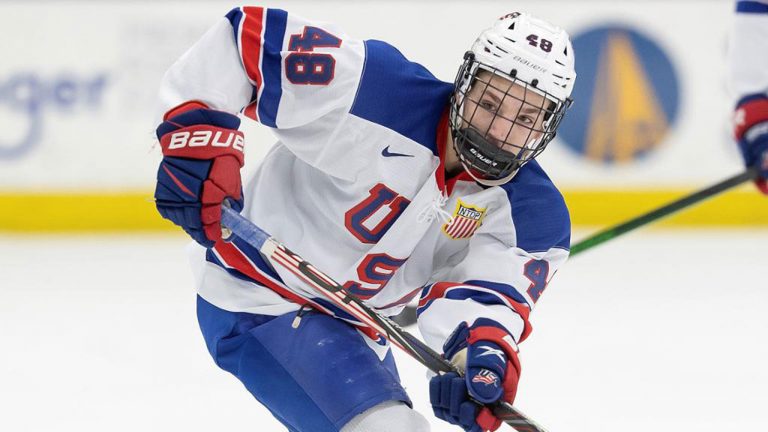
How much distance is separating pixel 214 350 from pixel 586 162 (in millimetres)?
3489

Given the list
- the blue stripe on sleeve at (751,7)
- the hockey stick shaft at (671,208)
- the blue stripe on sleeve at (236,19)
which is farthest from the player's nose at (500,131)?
the blue stripe on sleeve at (751,7)

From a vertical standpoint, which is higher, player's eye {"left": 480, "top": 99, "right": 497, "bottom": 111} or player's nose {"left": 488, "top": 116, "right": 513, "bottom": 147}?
player's eye {"left": 480, "top": 99, "right": 497, "bottom": 111}

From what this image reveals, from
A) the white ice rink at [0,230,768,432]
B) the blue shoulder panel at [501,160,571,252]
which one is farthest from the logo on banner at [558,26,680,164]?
the blue shoulder panel at [501,160,571,252]

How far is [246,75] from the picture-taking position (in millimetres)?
2082

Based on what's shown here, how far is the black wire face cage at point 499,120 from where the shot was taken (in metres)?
2.01

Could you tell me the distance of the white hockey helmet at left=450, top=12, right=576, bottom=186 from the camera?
6.61 ft

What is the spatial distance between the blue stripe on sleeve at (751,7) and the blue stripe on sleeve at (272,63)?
3.76 ft

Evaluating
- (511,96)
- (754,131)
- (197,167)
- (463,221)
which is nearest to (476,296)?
(463,221)

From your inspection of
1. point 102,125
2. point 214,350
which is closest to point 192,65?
point 214,350

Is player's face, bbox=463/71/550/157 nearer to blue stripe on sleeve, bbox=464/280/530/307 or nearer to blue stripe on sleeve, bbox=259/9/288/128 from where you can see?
blue stripe on sleeve, bbox=464/280/530/307

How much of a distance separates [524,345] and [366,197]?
178cm

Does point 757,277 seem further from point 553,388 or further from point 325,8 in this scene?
point 325,8

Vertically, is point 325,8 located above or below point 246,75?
below

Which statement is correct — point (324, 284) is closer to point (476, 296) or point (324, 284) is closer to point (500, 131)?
point (476, 296)
